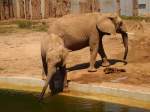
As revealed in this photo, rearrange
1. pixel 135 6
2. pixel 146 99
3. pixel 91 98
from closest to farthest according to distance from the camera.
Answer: pixel 146 99
pixel 91 98
pixel 135 6

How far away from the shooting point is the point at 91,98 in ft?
45.4

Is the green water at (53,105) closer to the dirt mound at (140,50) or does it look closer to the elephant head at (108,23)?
the elephant head at (108,23)

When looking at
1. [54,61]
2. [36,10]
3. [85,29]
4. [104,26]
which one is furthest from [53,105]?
[36,10]

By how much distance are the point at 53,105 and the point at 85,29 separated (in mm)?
3176

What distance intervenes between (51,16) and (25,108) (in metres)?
20.2

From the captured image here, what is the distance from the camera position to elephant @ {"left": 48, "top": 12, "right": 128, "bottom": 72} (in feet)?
50.1

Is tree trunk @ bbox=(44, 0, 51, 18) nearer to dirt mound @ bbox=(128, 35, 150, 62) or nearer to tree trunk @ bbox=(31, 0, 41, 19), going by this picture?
tree trunk @ bbox=(31, 0, 41, 19)

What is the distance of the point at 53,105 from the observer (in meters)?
13.5

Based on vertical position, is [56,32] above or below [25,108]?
above

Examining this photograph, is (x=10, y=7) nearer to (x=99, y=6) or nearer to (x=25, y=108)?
(x=99, y=6)

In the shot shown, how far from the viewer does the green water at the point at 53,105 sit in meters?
12.8

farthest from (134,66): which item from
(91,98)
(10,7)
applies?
(10,7)

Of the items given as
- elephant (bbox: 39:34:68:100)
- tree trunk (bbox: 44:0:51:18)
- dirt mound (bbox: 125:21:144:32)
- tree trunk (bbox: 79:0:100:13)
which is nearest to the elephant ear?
elephant (bbox: 39:34:68:100)

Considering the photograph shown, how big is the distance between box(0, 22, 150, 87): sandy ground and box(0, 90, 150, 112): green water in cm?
135
